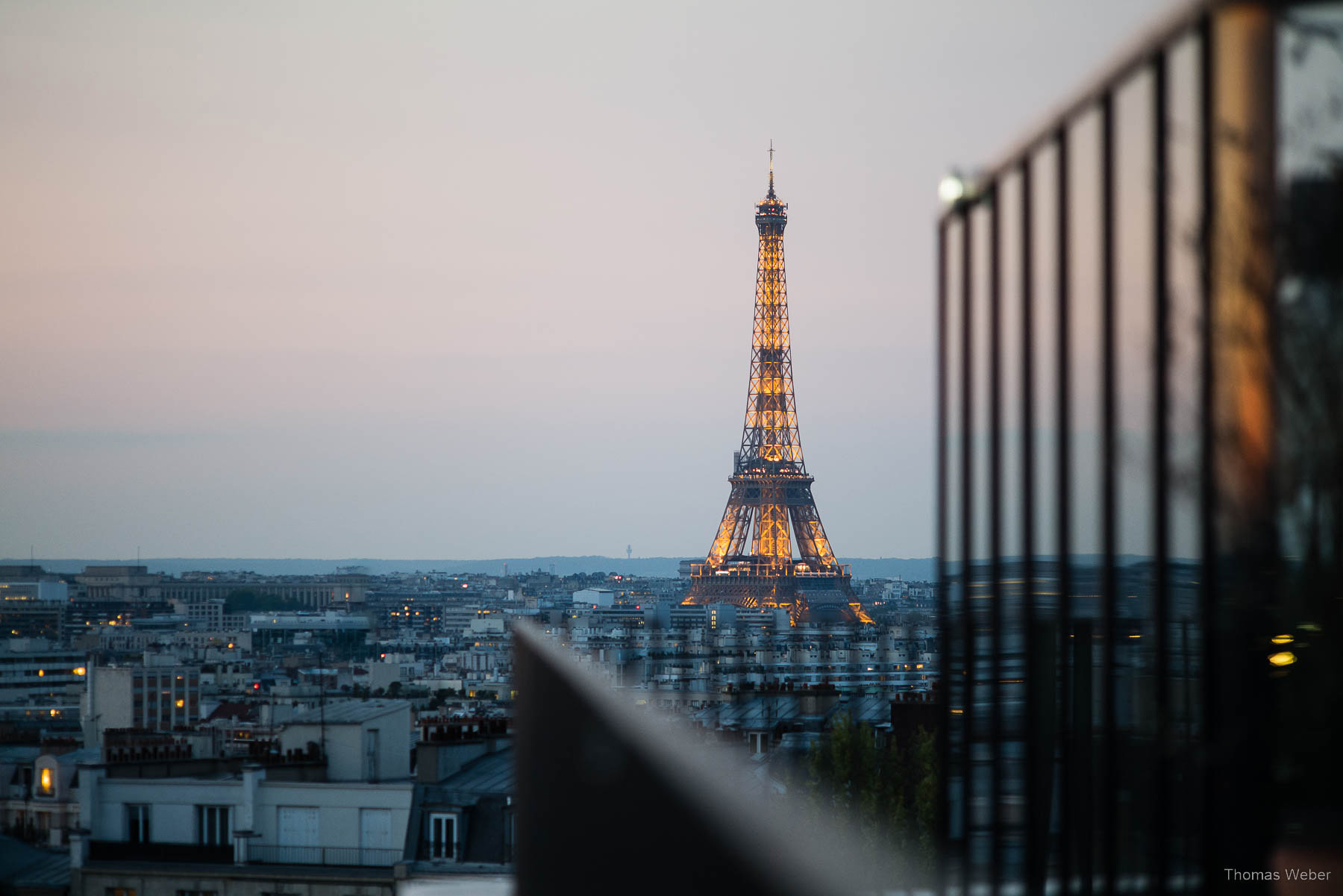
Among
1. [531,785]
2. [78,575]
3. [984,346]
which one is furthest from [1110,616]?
[78,575]

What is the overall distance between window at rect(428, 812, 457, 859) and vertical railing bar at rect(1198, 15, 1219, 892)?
55.1 feet

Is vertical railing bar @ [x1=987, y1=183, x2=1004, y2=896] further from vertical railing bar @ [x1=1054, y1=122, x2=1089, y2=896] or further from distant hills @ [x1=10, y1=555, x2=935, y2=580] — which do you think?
distant hills @ [x1=10, y1=555, x2=935, y2=580]

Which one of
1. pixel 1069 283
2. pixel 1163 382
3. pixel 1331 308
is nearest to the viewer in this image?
pixel 1331 308

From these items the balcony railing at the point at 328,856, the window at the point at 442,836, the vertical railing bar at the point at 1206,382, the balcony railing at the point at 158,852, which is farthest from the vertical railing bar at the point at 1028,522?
the balcony railing at the point at 158,852

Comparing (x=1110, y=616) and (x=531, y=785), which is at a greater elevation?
(x=1110, y=616)

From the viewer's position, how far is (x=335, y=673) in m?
47.9

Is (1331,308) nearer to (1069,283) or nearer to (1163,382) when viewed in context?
(1163,382)

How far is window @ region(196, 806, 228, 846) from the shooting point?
1812 centimetres

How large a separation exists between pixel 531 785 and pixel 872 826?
760 centimetres

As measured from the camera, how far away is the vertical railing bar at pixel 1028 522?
5.58ft

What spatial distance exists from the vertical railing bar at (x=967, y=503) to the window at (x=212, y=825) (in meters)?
17.5

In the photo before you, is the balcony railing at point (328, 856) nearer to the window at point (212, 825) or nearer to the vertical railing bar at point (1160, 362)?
the window at point (212, 825)

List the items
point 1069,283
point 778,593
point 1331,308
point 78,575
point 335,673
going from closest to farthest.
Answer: point 1331,308
point 1069,283
point 335,673
point 778,593
point 78,575

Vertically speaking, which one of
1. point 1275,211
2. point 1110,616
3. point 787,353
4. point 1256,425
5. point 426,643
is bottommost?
point 426,643
